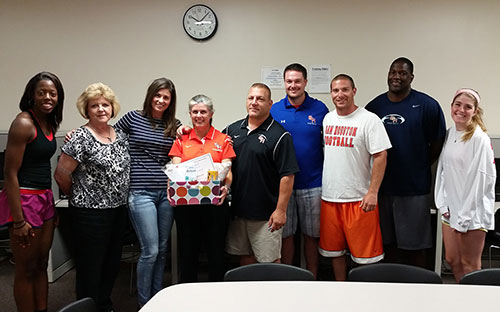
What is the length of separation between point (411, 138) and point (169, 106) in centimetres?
177

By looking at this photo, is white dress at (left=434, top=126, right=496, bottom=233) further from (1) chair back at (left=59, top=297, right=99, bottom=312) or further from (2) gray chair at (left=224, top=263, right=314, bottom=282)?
(1) chair back at (left=59, top=297, right=99, bottom=312)

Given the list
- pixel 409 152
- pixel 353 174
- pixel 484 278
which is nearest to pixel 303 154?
pixel 353 174

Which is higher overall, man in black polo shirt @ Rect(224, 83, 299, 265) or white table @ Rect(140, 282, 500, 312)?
man in black polo shirt @ Rect(224, 83, 299, 265)

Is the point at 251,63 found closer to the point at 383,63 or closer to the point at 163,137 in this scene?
the point at 383,63

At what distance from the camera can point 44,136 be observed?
2121 millimetres

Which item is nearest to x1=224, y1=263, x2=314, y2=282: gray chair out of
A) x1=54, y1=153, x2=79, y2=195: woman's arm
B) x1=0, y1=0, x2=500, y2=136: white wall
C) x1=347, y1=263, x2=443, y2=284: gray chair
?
x1=347, y1=263, x2=443, y2=284: gray chair

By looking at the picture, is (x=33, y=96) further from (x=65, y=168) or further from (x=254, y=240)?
(x=254, y=240)

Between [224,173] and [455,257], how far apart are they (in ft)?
5.38

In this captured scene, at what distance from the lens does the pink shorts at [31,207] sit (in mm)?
2088

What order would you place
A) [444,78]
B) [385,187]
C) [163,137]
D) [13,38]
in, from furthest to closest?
[13,38], [444,78], [385,187], [163,137]

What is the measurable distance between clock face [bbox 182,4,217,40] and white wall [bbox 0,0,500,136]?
70 millimetres

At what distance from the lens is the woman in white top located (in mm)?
2244

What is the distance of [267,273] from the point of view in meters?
1.65

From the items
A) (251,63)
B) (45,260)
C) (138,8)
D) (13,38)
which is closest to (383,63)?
(251,63)
